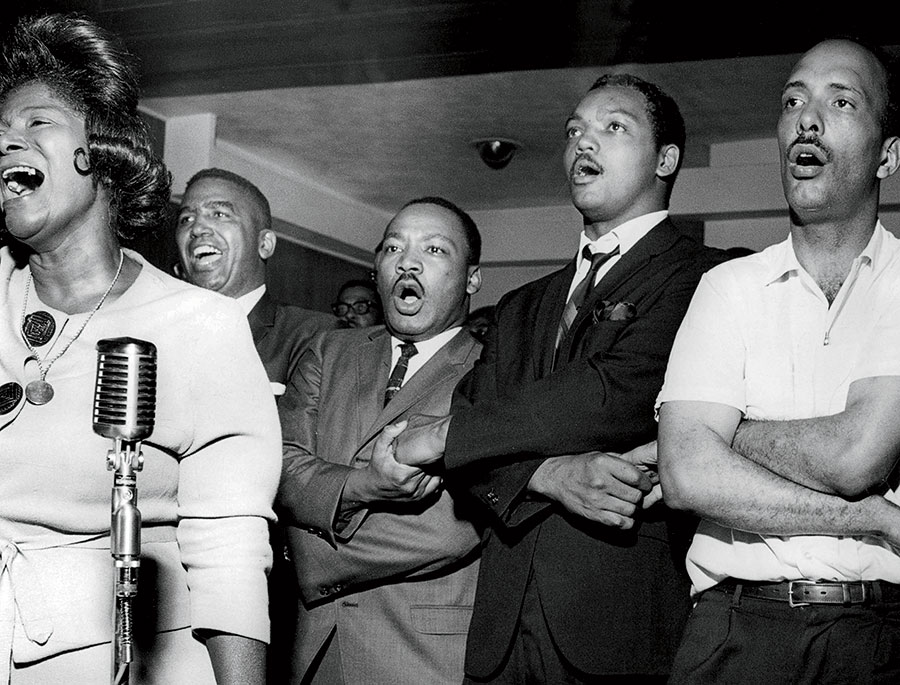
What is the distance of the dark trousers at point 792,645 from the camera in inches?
65.9

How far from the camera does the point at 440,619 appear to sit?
250 centimetres

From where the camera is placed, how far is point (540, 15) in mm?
3869

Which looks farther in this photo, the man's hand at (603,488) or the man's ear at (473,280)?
the man's ear at (473,280)

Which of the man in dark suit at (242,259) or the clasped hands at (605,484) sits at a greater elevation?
the man in dark suit at (242,259)

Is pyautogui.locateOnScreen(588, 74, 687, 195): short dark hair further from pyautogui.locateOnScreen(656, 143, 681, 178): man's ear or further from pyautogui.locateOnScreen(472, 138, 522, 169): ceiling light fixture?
pyautogui.locateOnScreen(472, 138, 522, 169): ceiling light fixture

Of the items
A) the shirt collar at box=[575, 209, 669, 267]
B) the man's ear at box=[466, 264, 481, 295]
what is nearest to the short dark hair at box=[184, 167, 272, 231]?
the man's ear at box=[466, 264, 481, 295]

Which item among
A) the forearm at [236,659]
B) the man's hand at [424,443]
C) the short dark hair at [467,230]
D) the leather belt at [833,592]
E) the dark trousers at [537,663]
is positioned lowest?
the dark trousers at [537,663]

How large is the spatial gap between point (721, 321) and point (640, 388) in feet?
0.94

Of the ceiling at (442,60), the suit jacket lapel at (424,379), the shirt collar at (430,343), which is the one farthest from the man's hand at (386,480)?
the ceiling at (442,60)

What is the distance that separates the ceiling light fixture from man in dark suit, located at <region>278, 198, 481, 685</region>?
436cm

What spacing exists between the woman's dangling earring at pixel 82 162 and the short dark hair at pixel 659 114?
4.53ft

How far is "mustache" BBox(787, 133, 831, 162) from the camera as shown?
199cm

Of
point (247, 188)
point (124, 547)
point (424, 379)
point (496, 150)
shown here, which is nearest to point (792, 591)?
point (124, 547)

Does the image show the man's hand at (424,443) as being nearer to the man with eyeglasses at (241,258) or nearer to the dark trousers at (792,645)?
the dark trousers at (792,645)
